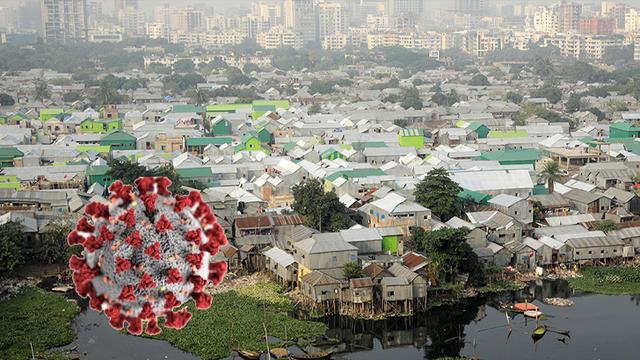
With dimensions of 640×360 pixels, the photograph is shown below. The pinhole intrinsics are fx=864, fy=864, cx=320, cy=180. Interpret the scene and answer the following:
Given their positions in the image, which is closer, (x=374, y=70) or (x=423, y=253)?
(x=423, y=253)

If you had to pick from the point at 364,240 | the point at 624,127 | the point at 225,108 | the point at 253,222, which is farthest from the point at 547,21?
the point at 364,240

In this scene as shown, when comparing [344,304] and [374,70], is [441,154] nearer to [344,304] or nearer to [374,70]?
[344,304]

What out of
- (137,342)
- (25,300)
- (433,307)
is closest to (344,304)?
(433,307)

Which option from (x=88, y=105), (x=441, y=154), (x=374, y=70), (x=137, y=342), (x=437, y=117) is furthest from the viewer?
(x=374, y=70)

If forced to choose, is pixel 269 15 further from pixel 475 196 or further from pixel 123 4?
pixel 475 196

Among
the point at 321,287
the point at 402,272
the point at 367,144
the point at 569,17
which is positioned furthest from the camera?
the point at 569,17

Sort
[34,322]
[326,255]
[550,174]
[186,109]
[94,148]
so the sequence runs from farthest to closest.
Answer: [186,109]
[94,148]
[550,174]
[326,255]
[34,322]
